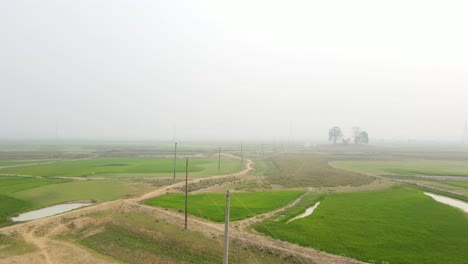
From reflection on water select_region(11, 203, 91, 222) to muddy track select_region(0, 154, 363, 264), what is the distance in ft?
9.39

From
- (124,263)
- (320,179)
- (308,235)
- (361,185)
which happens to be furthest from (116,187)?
(361,185)

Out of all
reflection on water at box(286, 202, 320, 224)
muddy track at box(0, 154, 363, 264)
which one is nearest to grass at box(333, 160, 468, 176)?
reflection on water at box(286, 202, 320, 224)

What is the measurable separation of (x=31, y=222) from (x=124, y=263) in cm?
1455

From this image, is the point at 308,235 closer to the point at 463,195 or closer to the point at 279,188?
the point at 279,188

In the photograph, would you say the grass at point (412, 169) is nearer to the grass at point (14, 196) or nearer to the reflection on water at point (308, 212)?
the reflection on water at point (308, 212)

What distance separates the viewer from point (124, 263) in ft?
62.8

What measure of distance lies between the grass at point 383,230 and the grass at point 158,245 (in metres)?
4.41

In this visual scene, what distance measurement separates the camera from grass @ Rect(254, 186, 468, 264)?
20.0 meters

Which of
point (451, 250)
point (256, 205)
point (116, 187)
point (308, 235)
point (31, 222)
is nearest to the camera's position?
point (451, 250)

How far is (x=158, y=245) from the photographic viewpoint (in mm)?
22250

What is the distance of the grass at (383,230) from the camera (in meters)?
20.0

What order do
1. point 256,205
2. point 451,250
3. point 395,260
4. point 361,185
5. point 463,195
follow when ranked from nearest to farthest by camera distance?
point 395,260
point 451,250
point 256,205
point 463,195
point 361,185

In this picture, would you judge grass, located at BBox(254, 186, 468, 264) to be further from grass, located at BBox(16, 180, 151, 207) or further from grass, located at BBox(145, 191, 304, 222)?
grass, located at BBox(16, 180, 151, 207)

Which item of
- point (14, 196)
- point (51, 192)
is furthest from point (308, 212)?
point (14, 196)
